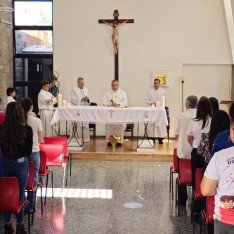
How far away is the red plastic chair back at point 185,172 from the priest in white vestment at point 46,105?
6175 millimetres

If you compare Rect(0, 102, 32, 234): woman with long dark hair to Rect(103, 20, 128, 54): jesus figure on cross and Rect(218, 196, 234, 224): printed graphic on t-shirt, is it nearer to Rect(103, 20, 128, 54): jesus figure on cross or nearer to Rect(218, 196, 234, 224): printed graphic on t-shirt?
Rect(218, 196, 234, 224): printed graphic on t-shirt

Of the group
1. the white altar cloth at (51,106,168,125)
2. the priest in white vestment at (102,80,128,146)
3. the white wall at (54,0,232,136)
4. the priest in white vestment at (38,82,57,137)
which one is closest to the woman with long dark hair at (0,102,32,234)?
the white altar cloth at (51,106,168,125)

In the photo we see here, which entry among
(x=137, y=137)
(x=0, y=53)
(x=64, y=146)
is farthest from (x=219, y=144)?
(x=0, y=53)

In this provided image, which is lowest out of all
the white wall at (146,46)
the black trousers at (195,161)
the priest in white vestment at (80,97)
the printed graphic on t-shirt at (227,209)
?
the black trousers at (195,161)

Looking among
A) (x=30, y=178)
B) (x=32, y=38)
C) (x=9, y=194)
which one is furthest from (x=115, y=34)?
(x=9, y=194)

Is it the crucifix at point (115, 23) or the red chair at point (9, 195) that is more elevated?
the crucifix at point (115, 23)

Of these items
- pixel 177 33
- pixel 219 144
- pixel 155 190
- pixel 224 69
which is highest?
pixel 177 33

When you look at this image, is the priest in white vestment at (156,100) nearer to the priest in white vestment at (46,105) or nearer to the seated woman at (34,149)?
the priest in white vestment at (46,105)

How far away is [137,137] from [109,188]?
500 centimetres

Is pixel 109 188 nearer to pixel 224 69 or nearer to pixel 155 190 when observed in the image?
pixel 155 190

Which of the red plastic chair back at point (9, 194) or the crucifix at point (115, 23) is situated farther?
the crucifix at point (115, 23)

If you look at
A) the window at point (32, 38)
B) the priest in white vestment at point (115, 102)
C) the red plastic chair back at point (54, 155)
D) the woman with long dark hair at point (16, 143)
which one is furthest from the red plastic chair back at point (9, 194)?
the window at point (32, 38)

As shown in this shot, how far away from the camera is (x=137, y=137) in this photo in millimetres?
11523

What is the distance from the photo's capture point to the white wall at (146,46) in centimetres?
1164
